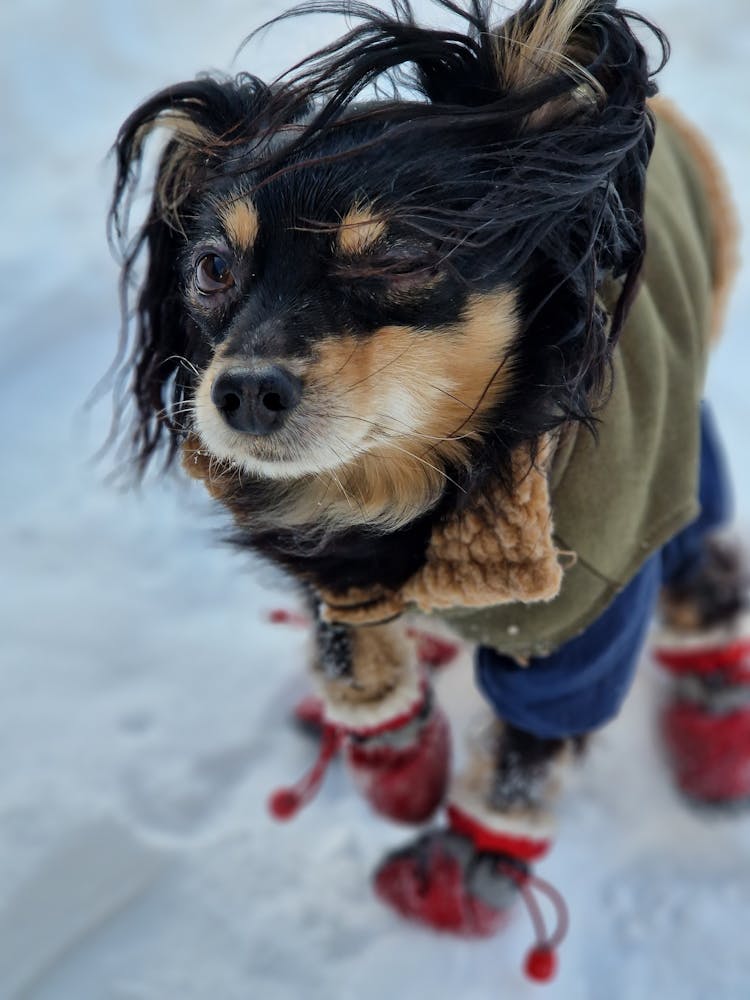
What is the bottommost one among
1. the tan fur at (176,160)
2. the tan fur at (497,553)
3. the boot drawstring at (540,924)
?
the boot drawstring at (540,924)

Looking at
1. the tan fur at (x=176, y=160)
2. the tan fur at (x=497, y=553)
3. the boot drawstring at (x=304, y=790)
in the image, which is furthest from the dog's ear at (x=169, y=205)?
the boot drawstring at (x=304, y=790)

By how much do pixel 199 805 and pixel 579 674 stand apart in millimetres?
831

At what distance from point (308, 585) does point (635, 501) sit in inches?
18.2

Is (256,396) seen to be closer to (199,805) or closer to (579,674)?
(579,674)

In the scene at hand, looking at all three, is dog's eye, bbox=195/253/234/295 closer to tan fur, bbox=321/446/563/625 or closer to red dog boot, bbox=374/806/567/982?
tan fur, bbox=321/446/563/625

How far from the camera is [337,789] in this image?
1.88 m

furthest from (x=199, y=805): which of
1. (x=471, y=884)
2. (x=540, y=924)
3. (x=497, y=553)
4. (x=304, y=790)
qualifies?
(x=497, y=553)

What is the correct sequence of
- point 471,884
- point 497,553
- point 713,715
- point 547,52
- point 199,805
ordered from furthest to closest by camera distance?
point 713,715 → point 199,805 → point 471,884 → point 497,553 → point 547,52

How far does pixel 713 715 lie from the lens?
6.23 feet

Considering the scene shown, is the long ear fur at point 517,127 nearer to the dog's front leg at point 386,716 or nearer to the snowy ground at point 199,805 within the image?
the snowy ground at point 199,805

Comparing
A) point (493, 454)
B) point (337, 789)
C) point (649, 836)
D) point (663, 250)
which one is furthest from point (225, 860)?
point (663, 250)

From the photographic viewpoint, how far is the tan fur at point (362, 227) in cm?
104

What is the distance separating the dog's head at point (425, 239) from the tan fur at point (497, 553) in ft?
0.16

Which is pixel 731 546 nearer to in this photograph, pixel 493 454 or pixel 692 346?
pixel 692 346
